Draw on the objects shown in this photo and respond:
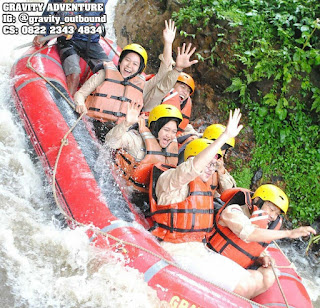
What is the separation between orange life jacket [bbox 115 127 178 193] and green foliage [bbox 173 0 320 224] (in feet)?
6.77

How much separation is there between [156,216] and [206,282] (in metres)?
0.76

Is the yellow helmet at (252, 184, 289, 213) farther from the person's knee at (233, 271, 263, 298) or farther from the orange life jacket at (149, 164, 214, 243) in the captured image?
the person's knee at (233, 271, 263, 298)

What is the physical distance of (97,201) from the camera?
335 centimetres

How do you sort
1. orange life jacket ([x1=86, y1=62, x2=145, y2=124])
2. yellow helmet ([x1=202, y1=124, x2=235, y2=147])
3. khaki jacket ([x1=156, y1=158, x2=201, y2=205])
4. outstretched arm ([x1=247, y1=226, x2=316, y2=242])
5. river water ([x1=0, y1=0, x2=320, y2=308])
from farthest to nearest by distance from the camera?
orange life jacket ([x1=86, y1=62, x2=145, y2=124]) → yellow helmet ([x1=202, y1=124, x2=235, y2=147]) → outstretched arm ([x1=247, y1=226, x2=316, y2=242]) → khaki jacket ([x1=156, y1=158, x2=201, y2=205]) → river water ([x1=0, y1=0, x2=320, y2=308])

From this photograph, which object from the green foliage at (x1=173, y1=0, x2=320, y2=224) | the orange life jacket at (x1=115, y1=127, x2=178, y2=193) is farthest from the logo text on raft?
the green foliage at (x1=173, y1=0, x2=320, y2=224)

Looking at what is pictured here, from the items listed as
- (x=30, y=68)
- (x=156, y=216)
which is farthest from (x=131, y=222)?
(x=30, y=68)

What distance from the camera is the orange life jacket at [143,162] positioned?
3967 millimetres

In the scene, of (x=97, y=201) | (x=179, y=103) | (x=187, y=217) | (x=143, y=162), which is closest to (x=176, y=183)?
(x=187, y=217)

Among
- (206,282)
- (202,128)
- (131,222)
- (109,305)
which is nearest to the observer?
(109,305)

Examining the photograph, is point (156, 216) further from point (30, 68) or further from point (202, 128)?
point (202, 128)

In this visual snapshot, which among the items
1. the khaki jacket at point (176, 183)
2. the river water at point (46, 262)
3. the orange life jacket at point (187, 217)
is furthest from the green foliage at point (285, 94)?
the river water at point (46, 262)

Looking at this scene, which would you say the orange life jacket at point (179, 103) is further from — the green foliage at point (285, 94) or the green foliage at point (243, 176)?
the green foliage at point (243, 176)

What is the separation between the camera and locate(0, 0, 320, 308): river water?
2.79m

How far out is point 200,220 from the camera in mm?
3451
